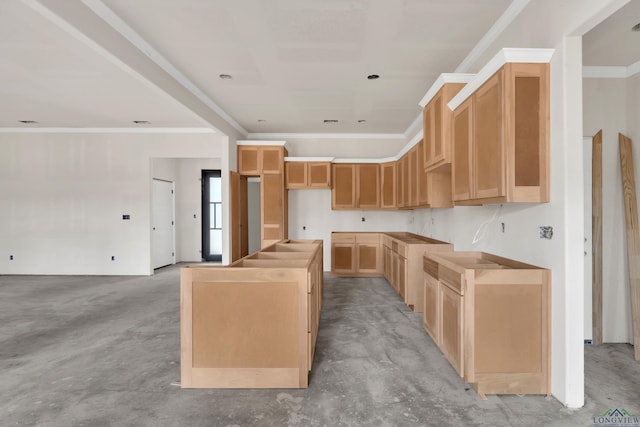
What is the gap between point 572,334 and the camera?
2064mm

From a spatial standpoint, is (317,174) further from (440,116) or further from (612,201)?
(612,201)

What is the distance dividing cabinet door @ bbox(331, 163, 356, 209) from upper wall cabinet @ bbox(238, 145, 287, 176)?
113cm

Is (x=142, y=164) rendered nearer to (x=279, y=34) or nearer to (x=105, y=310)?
(x=105, y=310)

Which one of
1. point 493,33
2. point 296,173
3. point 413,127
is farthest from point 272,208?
point 493,33

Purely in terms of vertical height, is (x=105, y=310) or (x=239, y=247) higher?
(x=239, y=247)

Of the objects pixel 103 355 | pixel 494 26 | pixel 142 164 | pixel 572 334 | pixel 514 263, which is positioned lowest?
pixel 103 355

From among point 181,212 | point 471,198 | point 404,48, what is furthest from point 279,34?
point 181,212

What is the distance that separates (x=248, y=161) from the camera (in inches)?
250

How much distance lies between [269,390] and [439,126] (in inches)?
109

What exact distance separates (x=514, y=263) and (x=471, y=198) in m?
0.60

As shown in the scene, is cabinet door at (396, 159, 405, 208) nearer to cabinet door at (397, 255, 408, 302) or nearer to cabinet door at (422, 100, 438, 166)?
cabinet door at (397, 255, 408, 302)

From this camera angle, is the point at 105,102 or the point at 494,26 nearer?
the point at 494,26

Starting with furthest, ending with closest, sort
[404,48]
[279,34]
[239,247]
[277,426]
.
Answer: [239,247]
[404,48]
[279,34]
[277,426]

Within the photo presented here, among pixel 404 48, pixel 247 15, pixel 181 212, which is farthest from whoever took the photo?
pixel 181 212
